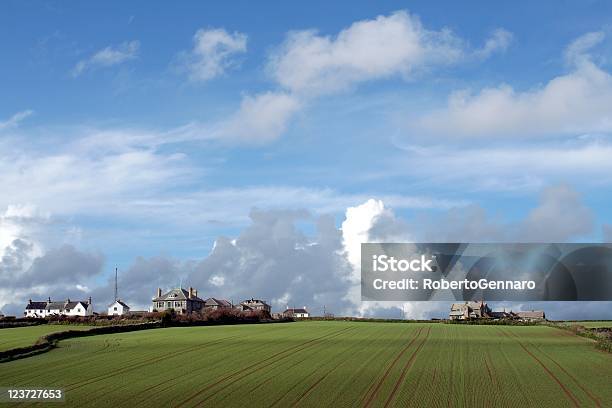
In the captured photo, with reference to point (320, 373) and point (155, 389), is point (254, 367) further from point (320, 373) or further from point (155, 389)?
point (155, 389)

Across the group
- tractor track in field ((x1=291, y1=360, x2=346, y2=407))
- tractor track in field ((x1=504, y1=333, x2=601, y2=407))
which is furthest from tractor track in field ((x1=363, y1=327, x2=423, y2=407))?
tractor track in field ((x1=504, y1=333, x2=601, y2=407))

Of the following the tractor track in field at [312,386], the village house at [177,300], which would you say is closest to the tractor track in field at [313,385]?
the tractor track in field at [312,386]

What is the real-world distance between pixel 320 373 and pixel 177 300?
150079mm

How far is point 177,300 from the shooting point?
626 ft

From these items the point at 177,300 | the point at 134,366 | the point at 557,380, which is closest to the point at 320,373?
the point at 134,366

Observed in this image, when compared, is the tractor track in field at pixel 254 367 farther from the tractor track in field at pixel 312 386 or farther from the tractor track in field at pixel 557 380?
the tractor track in field at pixel 557 380

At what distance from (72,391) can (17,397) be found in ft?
9.50

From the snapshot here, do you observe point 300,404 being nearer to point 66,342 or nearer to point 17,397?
point 17,397

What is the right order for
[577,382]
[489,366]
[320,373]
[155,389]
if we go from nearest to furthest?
[155,389], [577,382], [320,373], [489,366]

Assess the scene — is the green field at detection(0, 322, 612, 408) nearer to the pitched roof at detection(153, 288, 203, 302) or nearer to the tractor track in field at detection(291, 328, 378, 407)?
the tractor track in field at detection(291, 328, 378, 407)

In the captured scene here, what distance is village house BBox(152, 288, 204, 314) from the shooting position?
19038cm

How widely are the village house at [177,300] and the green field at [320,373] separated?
11731 cm

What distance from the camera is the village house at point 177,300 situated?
19038 cm

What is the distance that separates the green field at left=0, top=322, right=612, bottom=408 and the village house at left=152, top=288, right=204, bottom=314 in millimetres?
117314
